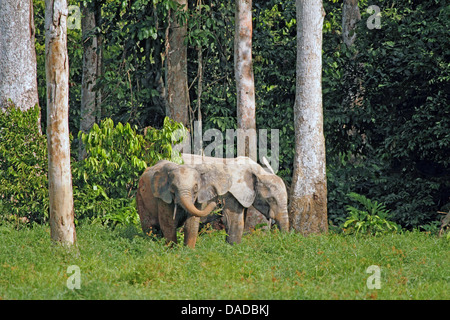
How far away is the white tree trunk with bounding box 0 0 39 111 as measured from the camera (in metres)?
15.3

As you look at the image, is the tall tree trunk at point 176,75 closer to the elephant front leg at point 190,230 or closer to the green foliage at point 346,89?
the green foliage at point 346,89

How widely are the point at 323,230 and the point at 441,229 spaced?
84.5 inches

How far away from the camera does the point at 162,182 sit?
455 inches

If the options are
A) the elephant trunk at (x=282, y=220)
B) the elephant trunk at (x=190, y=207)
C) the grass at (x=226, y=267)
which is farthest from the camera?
the elephant trunk at (x=282, y=220)

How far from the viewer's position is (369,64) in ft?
54.1

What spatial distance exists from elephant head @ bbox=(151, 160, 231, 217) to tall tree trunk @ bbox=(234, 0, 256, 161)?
2.72m

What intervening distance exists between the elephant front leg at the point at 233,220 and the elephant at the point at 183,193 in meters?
0.39

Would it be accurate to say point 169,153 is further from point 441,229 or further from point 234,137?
point 441,229

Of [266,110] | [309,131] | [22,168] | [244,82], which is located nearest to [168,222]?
[309,131]

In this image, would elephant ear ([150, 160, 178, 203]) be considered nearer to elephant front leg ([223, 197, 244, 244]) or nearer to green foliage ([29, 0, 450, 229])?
elephant front leg ([223, 197, 244, 244])

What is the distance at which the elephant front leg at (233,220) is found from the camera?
12.1 meters

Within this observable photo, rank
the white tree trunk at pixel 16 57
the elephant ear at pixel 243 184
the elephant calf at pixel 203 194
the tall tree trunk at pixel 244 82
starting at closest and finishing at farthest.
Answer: the elephant calf at pixel 203 194 → the elephant ear at pixel 243 184 → the tall tree trunk at pixel 244 82 → the white tree trunk at pixel 16 57

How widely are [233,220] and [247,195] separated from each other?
1.60 ft

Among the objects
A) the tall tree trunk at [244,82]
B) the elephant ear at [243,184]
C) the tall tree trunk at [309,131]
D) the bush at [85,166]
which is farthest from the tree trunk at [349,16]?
the elephant ear at [243,184]
